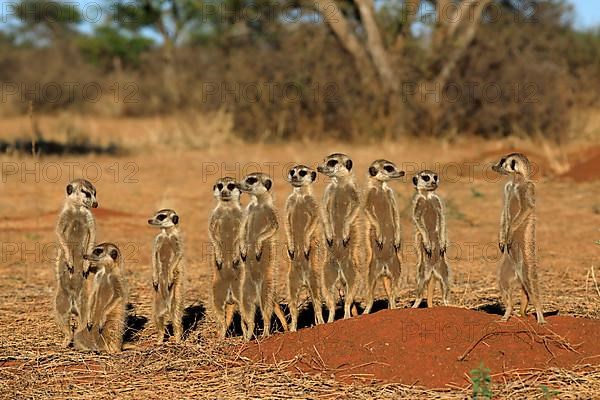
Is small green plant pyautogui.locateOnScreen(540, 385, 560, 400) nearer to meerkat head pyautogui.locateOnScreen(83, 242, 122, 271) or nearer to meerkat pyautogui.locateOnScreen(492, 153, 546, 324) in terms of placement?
meerkat pyautogui.locateOnScreen(492, 153, 546, 324)

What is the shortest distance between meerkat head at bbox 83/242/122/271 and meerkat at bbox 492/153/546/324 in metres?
3.24

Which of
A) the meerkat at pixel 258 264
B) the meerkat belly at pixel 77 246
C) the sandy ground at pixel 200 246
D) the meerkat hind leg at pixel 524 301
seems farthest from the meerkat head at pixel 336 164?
the meerkat belly at pixel 77 246

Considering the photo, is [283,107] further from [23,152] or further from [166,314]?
[166,314]

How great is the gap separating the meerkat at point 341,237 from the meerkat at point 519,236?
1.26 metres

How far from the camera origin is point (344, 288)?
319 inches

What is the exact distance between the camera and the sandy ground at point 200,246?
6750 mm

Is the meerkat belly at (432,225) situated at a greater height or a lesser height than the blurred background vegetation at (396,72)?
lesser

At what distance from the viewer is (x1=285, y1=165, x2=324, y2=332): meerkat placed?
8.04m

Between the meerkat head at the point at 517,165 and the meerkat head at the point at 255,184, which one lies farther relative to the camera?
the meerkat head at the point at 255,184

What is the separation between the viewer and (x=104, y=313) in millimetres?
7660

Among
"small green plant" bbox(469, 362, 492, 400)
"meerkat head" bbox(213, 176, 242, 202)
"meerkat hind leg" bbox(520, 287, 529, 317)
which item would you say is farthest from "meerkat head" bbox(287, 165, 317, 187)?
"small green plant" bbox(469, 362, 492, 400)

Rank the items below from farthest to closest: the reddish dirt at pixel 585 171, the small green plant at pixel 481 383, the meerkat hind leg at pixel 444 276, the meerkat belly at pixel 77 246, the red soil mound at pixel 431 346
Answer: the reddish dirt at pixel 585 171 → the meerkat belly at pixel 77 246 → the meerkat hind leg at pixel 444 276 → the red soil mound at pixel 431 346 → the small green plant at pixel 481 383

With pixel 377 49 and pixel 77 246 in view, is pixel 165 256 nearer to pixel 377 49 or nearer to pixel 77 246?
pixel 77 246

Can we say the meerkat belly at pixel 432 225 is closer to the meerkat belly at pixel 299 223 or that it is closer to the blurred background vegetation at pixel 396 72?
the meerkat belly at pixel 299 223
